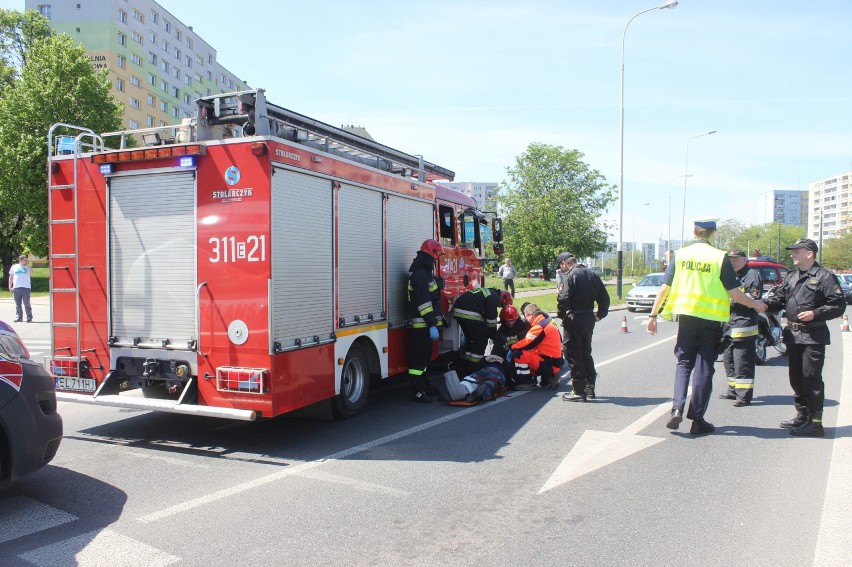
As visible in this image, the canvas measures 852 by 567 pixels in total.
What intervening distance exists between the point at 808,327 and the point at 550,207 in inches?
1979

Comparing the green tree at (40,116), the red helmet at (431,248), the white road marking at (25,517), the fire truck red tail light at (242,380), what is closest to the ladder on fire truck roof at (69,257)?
the fire truck red tail light at (242,380)

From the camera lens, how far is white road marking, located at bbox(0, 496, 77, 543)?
3.86 m

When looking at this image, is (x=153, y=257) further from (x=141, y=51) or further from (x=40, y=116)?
(x=141, y=51)

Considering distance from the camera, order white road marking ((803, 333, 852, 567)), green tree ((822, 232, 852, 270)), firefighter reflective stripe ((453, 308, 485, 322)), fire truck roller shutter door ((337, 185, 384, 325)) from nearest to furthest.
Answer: white road marking ((803, 333, 852, 567)), fire truck roller shutter door ((337, 185, 384, 325)), firefighter reflective stripe ((453, 308, 485, 322)), green tree ((822, 232, 852, 270))

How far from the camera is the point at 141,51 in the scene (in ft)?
195

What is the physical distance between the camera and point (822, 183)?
163 metres

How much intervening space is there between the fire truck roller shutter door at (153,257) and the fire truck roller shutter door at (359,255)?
1444 millimetres

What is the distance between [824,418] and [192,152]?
6916 millimetres

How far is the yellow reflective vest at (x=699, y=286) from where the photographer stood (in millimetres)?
5926

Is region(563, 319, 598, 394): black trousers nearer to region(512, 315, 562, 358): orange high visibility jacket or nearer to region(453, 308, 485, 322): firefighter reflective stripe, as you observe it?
region(512, 315, 562, 358): orange high visibility jacket

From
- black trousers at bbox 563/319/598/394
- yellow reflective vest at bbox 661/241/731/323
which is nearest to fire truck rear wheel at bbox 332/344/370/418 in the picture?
black trousers at bbox 563/319/598/394

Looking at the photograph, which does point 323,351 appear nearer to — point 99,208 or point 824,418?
point 99,208

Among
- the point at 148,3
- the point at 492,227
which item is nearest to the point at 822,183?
the point at 148,3

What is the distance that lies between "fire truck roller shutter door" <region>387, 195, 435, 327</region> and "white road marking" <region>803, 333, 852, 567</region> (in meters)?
4.50
